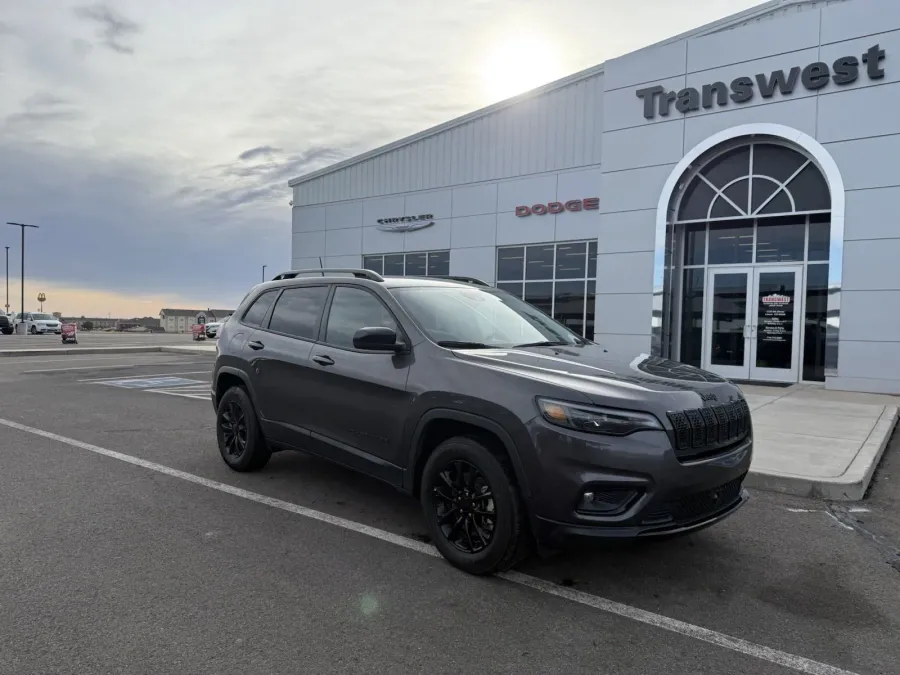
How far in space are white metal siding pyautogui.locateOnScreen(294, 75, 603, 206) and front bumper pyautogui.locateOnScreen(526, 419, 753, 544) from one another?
618 inches

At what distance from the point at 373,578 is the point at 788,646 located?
2098mm

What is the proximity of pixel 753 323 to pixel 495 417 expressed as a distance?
38.9ft

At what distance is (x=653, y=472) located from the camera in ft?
10.1

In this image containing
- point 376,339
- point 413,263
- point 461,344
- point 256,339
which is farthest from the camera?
point 413,263

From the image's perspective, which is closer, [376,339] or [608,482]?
[608,482]

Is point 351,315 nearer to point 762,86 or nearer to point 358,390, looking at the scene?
point 358,390

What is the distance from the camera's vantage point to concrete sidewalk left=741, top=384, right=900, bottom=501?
5340 mm

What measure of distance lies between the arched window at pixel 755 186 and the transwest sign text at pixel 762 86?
1090mm

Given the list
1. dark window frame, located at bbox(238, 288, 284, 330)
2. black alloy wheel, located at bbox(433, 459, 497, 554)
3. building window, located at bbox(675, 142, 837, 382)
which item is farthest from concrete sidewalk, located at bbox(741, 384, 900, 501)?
dark window frame, located at bbox(238, 288, 284, 330)

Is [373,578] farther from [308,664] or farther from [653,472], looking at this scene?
[653,472]

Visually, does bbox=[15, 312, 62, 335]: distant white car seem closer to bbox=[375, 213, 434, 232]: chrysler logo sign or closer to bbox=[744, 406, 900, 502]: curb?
bbox=[375, 213, 434, 232]: chrysler logo sign

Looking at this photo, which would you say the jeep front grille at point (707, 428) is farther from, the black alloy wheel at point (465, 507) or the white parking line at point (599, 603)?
the black alloy wheel at point (465, 507)

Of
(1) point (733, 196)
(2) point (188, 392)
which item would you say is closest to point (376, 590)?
(2) point (188, 392)

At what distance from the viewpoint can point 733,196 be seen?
13406 millimetres
